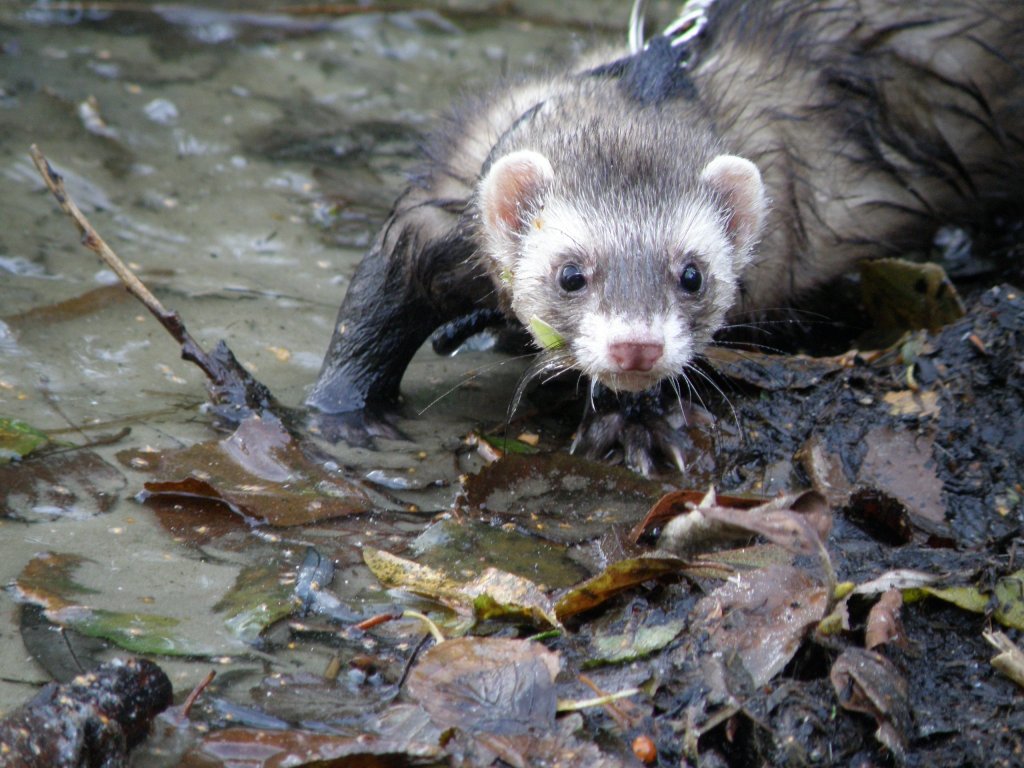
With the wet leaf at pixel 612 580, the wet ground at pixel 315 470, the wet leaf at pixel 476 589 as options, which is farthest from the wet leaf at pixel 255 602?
the wet leaf at pixel 612 580

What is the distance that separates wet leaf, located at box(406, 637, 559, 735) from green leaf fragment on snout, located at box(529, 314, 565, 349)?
140cm

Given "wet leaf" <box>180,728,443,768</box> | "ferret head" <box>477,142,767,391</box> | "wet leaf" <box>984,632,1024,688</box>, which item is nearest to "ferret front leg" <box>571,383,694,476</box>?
"ferret head" <box>477,142,767,391</box>

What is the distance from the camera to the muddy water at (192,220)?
3297mm

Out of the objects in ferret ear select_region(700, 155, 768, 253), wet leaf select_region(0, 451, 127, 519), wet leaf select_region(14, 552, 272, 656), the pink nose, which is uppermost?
ferret ear select_region(700, 155, 768, 253)

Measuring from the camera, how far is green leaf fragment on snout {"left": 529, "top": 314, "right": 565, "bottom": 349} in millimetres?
3988

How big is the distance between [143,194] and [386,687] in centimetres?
370

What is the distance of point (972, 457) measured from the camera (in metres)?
3.73

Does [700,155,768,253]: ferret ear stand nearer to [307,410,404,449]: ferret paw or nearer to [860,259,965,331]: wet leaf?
[860,259,965,331]: wet leaf

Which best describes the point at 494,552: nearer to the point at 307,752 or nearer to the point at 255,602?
the point at 255,602

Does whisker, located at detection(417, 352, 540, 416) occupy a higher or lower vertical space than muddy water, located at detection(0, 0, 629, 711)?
lower

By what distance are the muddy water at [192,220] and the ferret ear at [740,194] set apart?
1.12 m

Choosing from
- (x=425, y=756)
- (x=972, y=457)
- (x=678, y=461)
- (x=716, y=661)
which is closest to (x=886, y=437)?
(x=972, y=457)

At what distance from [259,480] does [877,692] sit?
1.96 metres

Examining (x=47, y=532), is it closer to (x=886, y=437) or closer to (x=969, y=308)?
(x=886, y=437)
